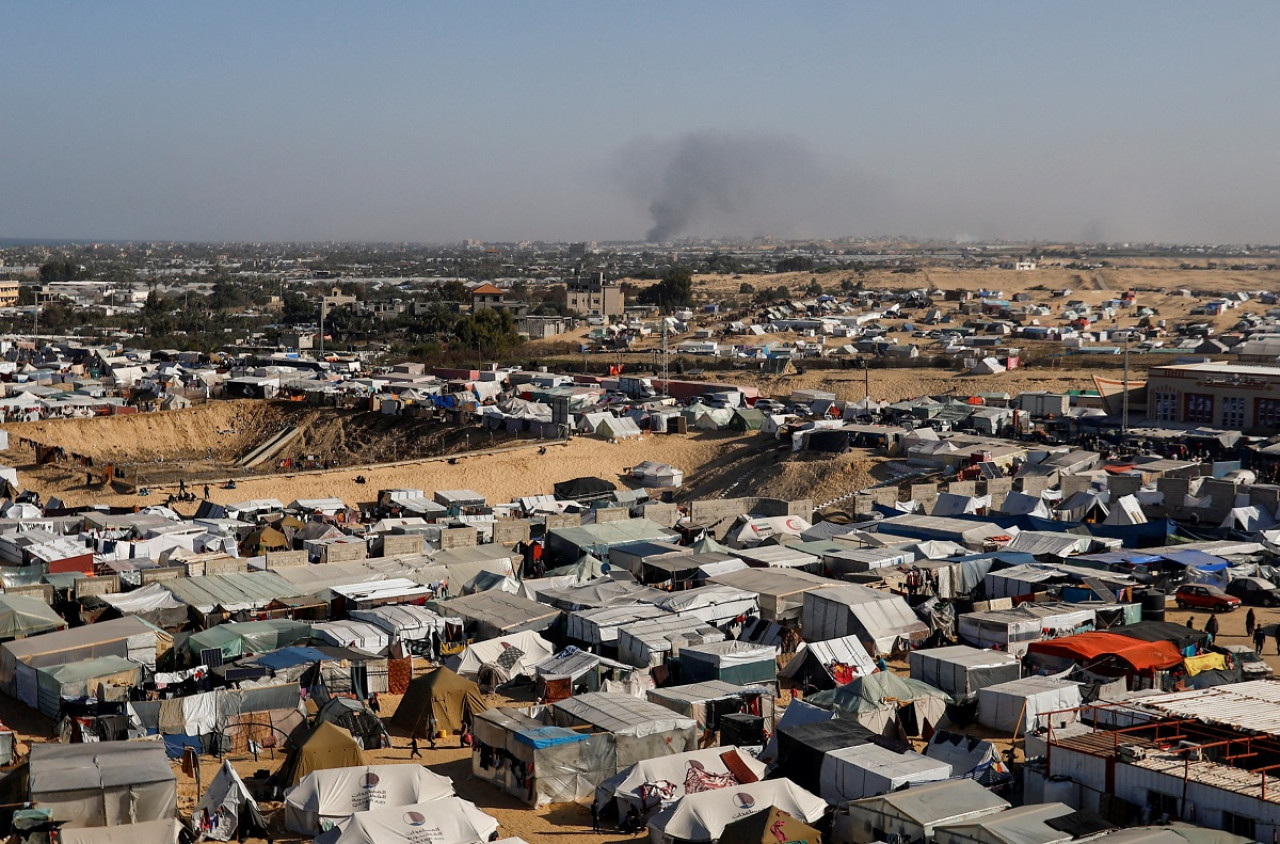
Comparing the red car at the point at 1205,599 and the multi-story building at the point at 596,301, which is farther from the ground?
the multi-story building at the point at 596,301

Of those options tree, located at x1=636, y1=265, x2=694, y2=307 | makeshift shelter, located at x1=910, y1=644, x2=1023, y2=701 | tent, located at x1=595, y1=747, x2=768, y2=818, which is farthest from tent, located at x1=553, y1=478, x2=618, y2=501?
tree, located at x1=636, y1=265, x2=694, y2=307

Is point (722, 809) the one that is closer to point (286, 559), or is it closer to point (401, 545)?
point (286, 559)

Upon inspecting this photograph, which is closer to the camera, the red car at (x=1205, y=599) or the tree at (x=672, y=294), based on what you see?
the red car at (x=1205, y=599)

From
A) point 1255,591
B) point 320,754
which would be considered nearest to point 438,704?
point 320,754

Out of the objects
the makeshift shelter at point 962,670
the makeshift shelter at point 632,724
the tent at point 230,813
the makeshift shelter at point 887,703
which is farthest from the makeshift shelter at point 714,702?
the tent at point 230,813

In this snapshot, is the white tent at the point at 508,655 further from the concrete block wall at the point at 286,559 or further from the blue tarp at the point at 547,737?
the concrete block wall at the point at 286,559

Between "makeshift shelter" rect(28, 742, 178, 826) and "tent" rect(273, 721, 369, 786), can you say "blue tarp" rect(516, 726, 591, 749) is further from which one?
"makeshift shelter" rect(28, 742, 178, 826)

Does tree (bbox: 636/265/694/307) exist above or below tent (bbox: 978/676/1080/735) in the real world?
above
